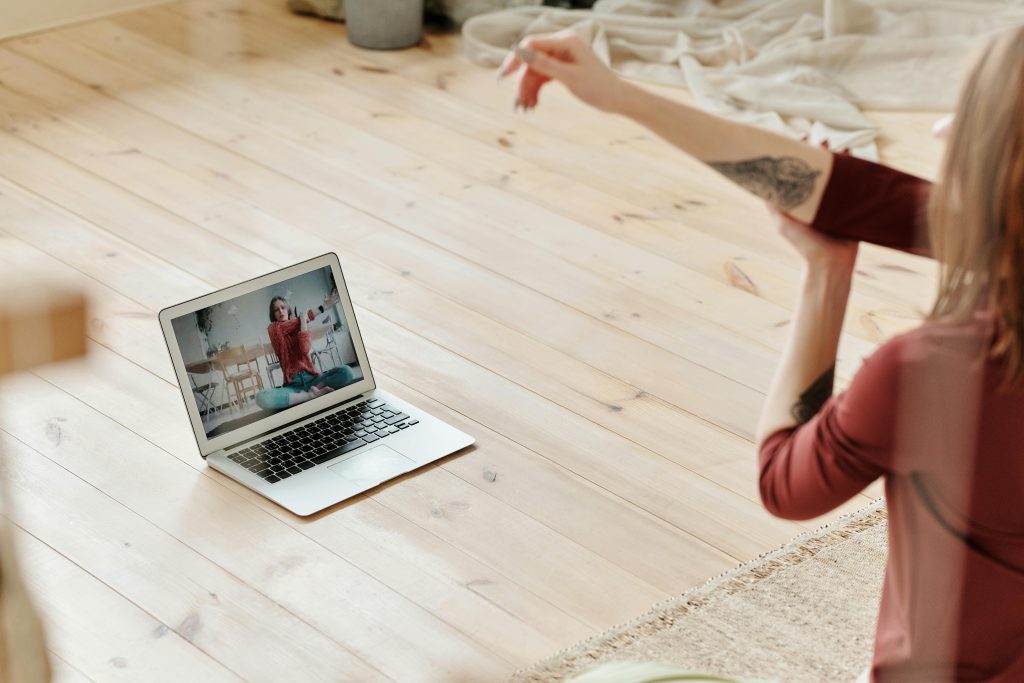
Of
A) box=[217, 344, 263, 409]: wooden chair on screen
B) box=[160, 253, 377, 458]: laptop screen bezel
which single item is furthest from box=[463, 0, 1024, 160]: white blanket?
box=[217, 344, 263, 409]: wooden chair on screen

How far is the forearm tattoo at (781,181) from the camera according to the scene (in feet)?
2.96

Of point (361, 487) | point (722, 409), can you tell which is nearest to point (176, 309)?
point (361, 487)

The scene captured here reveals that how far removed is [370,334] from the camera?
2.05 m

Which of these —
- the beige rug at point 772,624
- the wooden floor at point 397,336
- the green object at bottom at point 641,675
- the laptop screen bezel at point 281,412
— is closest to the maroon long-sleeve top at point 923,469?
the green object at bottom at point 641,675

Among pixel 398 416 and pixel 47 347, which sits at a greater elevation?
pixel 47 347

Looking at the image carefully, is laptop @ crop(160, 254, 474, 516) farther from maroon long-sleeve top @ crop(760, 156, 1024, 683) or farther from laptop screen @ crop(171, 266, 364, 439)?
maroon long-sleeve top @ crop(760, 156, 1024, 683)

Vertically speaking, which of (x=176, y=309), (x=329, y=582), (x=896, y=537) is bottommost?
(x=329, y=582)

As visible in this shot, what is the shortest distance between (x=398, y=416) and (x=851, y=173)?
1038 millimetres

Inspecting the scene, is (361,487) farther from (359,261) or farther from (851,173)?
(851,173)

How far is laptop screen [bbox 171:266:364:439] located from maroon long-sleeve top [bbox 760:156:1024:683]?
0.99 meters

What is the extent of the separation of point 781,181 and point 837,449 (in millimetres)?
189

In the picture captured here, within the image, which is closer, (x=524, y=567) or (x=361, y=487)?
(x=524, y=567)

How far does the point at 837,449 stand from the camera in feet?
2.81

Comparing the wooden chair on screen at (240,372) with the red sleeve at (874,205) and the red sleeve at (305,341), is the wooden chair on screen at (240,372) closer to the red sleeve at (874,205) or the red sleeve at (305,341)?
the red sleeve at (305,341)
